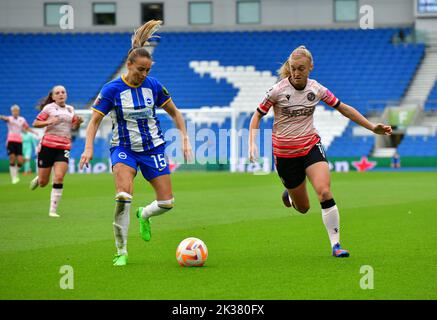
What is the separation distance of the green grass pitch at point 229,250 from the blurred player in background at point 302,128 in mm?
758

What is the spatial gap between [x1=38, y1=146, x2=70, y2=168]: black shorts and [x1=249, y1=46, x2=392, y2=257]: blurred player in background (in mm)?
6134

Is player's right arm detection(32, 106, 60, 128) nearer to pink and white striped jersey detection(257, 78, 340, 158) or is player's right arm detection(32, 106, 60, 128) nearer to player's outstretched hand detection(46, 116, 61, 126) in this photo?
player's outstretched hand detection(46, 116, 61, 126)

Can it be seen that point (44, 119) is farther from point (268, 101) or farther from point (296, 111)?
point (296, 111)

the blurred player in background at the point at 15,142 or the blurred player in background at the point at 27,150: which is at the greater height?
the blurred player in background at the point at 15,142

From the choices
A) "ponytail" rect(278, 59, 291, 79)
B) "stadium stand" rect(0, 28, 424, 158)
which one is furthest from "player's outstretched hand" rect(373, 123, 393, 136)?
"stadium stand" rect(0, 28, 424, 158)

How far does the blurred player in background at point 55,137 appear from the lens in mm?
15148

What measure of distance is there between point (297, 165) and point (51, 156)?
6.56m

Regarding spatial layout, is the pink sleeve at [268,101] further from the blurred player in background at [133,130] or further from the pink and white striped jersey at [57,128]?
the pink and white striped jersey at [57,128]

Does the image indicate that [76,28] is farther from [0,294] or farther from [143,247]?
[0,294]

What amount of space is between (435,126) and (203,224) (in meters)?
25.4

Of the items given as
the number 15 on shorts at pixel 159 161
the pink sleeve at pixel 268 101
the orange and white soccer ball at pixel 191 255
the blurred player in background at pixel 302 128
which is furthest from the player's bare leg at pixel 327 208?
the number 15 on shorts at pixel 159 161
